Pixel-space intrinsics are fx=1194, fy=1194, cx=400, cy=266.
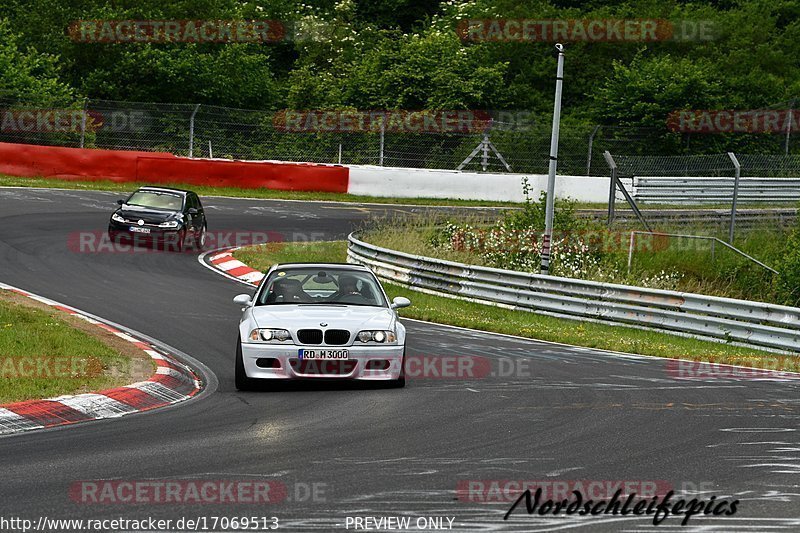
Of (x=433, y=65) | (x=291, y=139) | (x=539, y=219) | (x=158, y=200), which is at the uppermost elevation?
(x=433, y=65)

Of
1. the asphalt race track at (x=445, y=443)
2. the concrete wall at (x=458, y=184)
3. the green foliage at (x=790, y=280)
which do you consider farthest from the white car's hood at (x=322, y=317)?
the concrete wall at (x=458, y=184)

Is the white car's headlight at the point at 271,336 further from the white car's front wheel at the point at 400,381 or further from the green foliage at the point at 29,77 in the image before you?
the green foliage at the point at 29,77

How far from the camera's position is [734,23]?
55938mm

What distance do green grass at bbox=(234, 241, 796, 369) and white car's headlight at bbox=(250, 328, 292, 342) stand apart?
6.56m

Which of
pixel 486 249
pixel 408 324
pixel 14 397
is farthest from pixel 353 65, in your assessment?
pixel 14 397

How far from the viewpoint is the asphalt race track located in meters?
7.00

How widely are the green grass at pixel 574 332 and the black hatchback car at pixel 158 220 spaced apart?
5.25 metres

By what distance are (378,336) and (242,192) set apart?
26051mm

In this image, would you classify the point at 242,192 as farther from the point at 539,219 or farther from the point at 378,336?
Result: the point at 378,336

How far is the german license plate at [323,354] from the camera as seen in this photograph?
1183 cm

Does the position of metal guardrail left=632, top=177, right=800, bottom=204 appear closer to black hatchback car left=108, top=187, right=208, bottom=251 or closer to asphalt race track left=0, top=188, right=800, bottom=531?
black hatchback car left=108, top=187, right=208, bottom=251

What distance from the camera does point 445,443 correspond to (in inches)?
361

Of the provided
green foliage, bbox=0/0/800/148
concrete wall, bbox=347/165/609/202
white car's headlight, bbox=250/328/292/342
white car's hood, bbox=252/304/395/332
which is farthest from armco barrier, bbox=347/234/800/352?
green foliage, bbox=0/0/800/148

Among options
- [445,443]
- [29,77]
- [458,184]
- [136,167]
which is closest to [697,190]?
[458,184]
